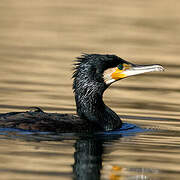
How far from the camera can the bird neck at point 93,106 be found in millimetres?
14703

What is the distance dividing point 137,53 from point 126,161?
12.3 m

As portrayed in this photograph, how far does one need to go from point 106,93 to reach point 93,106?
4.09 meters

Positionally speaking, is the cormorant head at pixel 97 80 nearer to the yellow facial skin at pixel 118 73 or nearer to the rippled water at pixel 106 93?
the yellow facial skin at pixel 118 73

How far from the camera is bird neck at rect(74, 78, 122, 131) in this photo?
14703 mm

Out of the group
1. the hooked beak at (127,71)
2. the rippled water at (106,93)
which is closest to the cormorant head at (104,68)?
the hooked beak at (127,71)

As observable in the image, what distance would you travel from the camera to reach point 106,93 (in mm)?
18906

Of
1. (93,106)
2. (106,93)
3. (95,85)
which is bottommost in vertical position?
(106,93)

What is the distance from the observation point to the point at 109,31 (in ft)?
96.3

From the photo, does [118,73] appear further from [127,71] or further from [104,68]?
[104,68]

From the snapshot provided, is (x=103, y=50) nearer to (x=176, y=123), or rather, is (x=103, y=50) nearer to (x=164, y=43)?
(x=164, y=43)

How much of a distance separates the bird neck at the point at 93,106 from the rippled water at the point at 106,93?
558 mm

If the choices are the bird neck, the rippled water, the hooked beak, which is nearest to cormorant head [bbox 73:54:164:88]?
the hooked beak

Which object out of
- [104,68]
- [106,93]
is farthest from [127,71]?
[106,93]

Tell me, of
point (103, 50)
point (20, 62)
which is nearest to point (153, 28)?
point (103, 50)
